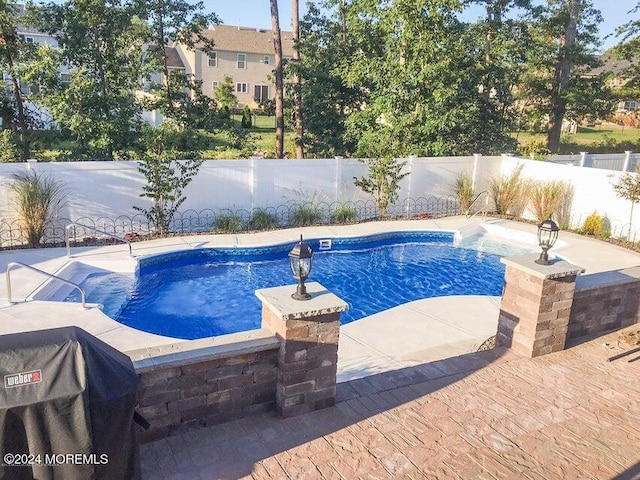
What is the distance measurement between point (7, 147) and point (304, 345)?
37.6ft

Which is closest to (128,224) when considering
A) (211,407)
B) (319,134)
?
(319,134)

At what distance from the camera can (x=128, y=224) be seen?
12.1m

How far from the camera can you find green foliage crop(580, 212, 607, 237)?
1300 cm

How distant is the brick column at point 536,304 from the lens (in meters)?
5.85

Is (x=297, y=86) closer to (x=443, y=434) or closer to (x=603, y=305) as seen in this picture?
(x=603, y=305)

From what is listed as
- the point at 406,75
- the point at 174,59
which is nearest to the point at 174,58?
the point at 174,59

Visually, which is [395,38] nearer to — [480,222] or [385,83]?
[385,83]

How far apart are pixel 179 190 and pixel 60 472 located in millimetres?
9746

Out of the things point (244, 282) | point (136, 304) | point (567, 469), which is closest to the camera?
point (567, 469)

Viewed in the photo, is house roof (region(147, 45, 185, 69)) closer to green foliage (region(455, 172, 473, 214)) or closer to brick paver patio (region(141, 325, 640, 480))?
green foliage (region(455, 172, 473, 214))

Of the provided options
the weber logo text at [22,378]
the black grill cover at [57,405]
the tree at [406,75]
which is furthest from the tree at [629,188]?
the weber logo text at [22,378]

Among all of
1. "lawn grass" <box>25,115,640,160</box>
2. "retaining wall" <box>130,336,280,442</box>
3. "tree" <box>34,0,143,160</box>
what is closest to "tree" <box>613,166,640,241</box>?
"lawn grass" <box>25,115,640,160</box>

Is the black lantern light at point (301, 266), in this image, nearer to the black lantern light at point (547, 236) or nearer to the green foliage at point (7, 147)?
the black lantern light at point (547, 236)

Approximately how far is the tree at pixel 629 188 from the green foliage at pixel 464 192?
12.2ft
